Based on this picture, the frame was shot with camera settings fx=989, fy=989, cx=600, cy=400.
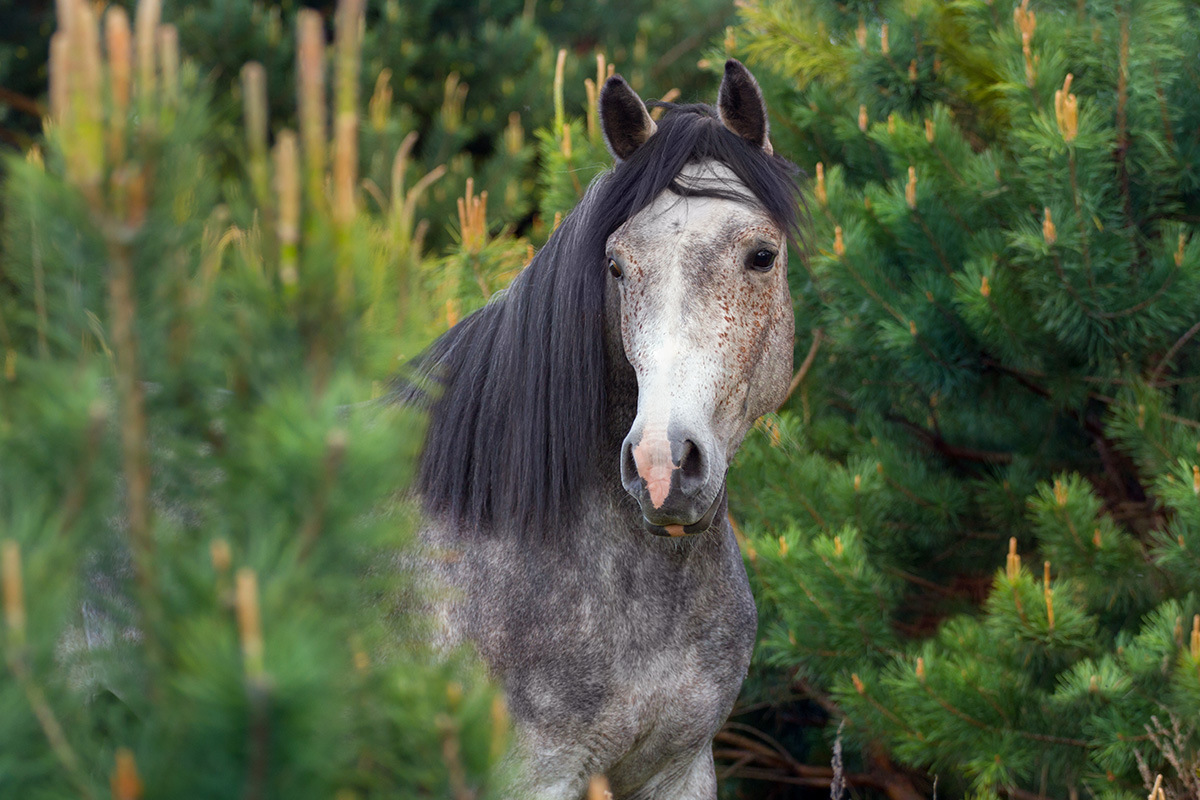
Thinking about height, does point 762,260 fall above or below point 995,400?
above

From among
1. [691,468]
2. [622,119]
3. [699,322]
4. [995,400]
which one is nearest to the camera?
[691,468]

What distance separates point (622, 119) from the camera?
181cm

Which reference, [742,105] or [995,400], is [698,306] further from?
[995,400]

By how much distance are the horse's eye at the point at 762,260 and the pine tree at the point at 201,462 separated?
1048 mm

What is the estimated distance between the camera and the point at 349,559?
66cm

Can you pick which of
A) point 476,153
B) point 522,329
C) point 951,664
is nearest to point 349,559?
point 522,329

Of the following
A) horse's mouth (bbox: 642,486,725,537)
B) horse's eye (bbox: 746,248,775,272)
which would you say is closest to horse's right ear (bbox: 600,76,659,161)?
horse's eye (bbox: 746,248,775,272)

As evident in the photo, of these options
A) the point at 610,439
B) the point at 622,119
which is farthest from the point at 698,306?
the point at 622,119

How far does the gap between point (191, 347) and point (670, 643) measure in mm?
1247

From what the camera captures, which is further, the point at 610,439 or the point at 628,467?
the point at 610,439

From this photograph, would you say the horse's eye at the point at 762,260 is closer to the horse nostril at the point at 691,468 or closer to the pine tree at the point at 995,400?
the horse nostril at the point at 691,468

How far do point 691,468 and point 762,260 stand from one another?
1.50 feet

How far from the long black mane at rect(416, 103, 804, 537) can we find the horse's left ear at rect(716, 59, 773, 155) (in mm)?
30

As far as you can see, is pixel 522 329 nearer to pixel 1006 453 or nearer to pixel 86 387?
pixel 86 387
